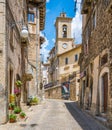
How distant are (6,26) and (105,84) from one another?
606 centimetres

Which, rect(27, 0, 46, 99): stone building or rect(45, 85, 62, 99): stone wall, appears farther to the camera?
rect(45, 85, 62, 99): stone wall

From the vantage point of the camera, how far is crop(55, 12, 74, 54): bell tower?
59719 mm

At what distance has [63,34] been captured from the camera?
6047cm

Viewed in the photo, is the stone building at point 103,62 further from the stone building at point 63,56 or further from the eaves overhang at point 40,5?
the stone building at point 63,56

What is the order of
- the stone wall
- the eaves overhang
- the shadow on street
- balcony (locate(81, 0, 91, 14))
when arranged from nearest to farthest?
the shadow on street < balcony (locate(81, 0, 91, 14)) < the eaves overhang < the stone wall

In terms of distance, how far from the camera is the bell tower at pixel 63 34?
59.7 meters

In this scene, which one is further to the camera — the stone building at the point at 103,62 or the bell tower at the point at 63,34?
the bell tower at the point at 63,34

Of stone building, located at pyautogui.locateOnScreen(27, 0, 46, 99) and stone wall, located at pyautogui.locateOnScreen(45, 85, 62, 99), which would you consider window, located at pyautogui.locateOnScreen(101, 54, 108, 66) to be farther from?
stone wall, located at pyautogui.locateOnScreen(45, 85, 62, 99)

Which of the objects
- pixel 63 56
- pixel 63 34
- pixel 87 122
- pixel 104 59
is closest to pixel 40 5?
pixel 104 59

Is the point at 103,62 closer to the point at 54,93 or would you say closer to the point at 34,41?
the point at 34,41

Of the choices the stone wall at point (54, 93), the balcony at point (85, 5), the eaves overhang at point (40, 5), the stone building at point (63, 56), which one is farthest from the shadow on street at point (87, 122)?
the stone building at point (63, 56)

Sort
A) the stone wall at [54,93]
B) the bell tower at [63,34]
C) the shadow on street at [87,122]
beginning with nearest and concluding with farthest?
the shadow on street at [87,122]
the stone wall at [54,93]
the bell tower at [63,34]

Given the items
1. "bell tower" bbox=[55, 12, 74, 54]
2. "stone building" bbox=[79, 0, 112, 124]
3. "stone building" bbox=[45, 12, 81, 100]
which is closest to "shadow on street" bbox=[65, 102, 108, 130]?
"stone building" bbox=[79, 0, 112, 124]

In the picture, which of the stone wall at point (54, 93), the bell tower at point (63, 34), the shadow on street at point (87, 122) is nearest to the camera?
the shadow on street at point (87, 122)
